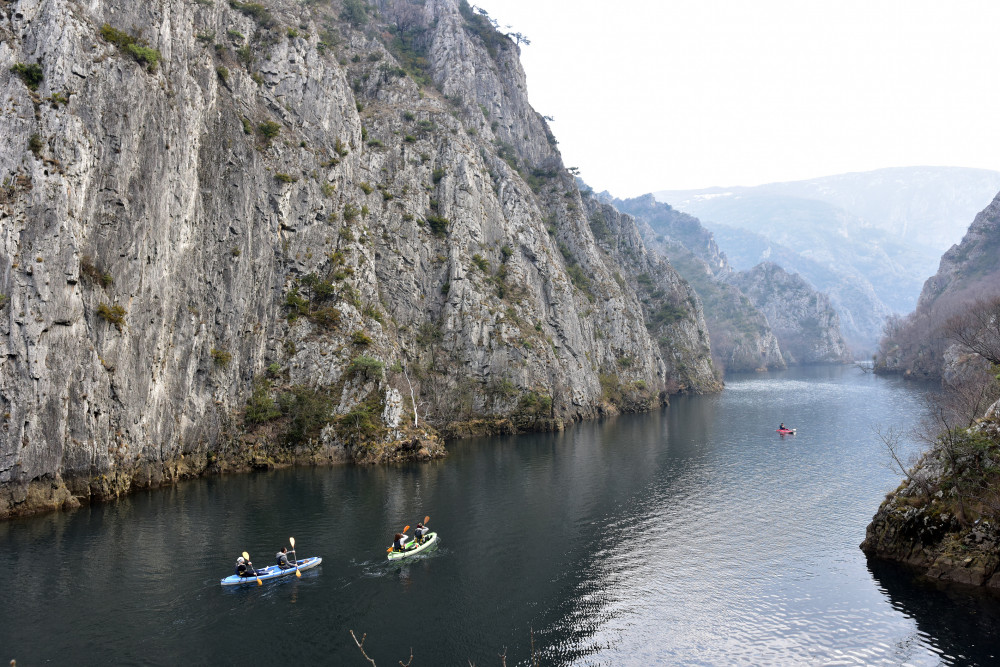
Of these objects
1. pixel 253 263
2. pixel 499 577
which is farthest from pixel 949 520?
pixel 253 263

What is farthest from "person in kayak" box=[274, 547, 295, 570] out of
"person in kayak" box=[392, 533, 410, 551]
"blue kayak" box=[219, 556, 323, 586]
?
"person in kayak" box=[392, 533, 410, 551]

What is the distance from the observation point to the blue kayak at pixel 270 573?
98.7ft

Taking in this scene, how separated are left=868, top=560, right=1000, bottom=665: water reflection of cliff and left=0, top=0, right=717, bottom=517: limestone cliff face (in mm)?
47924

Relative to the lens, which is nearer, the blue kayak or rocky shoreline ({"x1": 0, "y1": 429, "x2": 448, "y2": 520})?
the blue kayak

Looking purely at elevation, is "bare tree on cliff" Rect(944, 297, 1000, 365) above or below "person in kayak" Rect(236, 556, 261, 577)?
above

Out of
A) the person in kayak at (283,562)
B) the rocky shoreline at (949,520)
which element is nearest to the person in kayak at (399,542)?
the person in kayak at (283,562)

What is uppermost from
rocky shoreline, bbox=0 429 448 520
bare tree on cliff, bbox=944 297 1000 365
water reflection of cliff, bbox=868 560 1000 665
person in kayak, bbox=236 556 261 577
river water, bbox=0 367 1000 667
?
bare tree on cliff, bbox=944 297 1000 365

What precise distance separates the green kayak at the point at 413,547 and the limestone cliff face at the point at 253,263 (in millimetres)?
28068

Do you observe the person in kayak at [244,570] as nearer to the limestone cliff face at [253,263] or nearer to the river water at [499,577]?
the river water at [499,577]

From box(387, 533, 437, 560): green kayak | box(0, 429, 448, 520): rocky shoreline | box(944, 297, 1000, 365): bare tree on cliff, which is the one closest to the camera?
box(387, 533, 437, 560): green kayak

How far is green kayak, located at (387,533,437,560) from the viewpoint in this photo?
33469 mm

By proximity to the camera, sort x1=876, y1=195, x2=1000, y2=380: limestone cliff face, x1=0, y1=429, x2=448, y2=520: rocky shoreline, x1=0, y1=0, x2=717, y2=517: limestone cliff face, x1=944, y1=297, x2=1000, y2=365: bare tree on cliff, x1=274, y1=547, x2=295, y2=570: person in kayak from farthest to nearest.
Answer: x1=876, y1=195, x2=1000, y2=380: limestone cliff face, x1=944, y1=297, x2=1000, y2=365: bare tree on cliff, x1=0, y1=0, x2=717, y2=517: limestone cliff face, x1=0, y1=429, x2=448, y2=520: rocky shoreline, x1=274, y1=547, x2=295, y2=570: person in kayak

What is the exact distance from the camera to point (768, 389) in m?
142

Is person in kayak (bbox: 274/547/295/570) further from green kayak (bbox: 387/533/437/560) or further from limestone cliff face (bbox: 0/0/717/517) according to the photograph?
limestone cliff face (bbox: 0/0/717/517)
